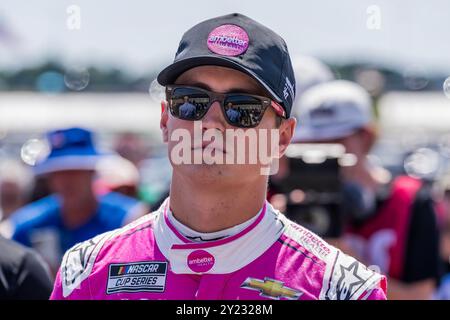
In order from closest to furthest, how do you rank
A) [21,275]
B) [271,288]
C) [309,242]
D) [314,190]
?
[271,288] < [309,242] < [21,275] < [314,190]

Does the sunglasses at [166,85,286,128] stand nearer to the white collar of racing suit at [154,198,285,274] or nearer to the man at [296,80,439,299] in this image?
the white collar of racing suit at [154,198,285,274]

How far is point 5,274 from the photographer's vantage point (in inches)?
115

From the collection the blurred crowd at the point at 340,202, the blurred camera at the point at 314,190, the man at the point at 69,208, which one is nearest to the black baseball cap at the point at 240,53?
the blurred crowd at the point at 340,202

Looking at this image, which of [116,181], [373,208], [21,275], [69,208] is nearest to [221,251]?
[21,275]

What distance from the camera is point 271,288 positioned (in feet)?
7.21

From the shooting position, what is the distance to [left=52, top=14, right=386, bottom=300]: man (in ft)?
7.25

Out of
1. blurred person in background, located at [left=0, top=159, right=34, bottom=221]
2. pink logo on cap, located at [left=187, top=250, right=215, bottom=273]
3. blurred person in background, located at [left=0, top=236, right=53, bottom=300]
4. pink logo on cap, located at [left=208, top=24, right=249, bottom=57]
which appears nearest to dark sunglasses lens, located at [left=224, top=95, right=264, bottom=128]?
pink logo on cap, located at [left=208, top=24, right=249, bottom=57]

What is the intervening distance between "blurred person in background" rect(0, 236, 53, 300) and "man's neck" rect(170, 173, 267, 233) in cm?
79

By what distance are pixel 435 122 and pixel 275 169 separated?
105 ft

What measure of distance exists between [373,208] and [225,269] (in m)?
2.15

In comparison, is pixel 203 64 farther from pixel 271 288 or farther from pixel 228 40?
pixel 271 288

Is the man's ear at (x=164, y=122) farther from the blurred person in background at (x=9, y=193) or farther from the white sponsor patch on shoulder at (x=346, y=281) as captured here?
the blurred person in background at (x=9, y=193)

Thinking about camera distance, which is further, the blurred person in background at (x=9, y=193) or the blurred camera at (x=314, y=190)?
the blurred person in background at (x=9, y=193)

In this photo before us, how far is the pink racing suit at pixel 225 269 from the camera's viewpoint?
2.20 meters
